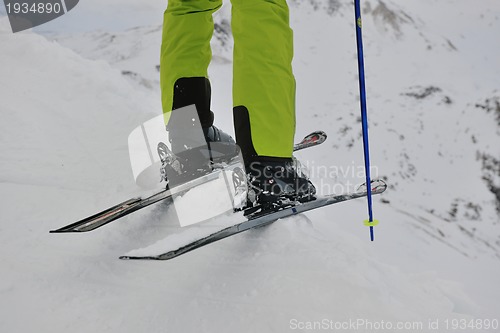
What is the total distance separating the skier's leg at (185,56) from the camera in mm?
1794

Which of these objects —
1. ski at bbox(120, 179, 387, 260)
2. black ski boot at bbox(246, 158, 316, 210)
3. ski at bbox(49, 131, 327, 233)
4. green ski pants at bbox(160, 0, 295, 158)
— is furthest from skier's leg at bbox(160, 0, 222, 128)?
ski at bbox(120, 179, 387, 260)

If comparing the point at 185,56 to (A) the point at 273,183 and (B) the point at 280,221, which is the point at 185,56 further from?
(B) the point at 280,221

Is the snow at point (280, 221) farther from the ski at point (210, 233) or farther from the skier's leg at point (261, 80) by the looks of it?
the skier's leg at point (261, 80)

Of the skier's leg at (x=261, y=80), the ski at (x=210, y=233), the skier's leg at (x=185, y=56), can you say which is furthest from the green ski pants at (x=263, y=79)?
the skier's leg at (x=185, y=56)

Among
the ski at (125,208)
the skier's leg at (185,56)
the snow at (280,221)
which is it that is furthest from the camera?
the skier's leg at (185,56)

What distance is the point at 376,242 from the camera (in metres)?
1.93

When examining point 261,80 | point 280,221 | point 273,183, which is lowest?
point 280,221

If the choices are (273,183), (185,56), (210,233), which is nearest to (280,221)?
(273,183)

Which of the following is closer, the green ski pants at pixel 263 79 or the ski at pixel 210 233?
the ski at pixel 210 233

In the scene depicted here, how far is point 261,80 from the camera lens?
4.49 feet

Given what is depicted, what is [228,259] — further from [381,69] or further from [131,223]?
[381,69]

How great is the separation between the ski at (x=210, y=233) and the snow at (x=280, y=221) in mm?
38

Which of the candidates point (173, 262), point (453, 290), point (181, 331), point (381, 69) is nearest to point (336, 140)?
point (381, 69)

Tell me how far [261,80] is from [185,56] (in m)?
0.57
